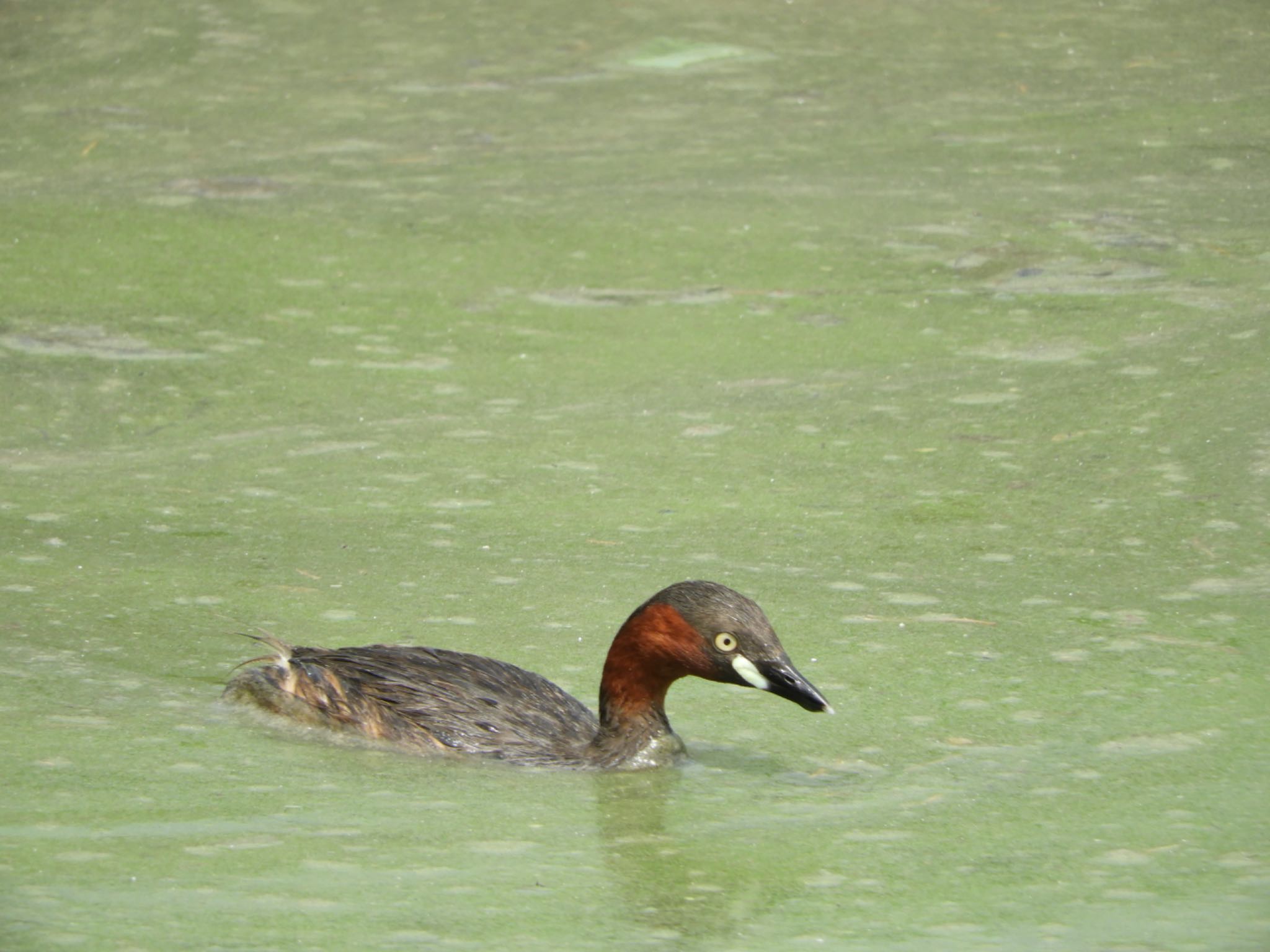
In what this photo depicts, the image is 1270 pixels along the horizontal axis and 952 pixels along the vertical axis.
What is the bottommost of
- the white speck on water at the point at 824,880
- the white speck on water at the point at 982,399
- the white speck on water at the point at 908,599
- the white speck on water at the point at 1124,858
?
the white speck on water at the point at 908,599

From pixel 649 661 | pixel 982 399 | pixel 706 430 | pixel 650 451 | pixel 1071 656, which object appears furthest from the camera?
pixel 982 399

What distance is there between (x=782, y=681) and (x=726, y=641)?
0.13 metres

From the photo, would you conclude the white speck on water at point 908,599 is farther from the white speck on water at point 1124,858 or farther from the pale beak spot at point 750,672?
the white speck on water at point 1124,858

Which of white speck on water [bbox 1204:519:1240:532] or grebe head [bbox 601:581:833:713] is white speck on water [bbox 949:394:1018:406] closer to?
white speck on water [bbox 1204:519:1240:532]

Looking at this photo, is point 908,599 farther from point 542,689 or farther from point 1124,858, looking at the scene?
point 1124,858

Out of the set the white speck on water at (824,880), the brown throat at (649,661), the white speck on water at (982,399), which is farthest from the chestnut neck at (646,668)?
the white speck on water at (982,399)

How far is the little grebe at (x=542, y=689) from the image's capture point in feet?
11.8

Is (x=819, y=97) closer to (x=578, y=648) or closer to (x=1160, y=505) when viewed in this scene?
(x=1160, y=505)

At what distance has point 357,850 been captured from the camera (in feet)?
9.98

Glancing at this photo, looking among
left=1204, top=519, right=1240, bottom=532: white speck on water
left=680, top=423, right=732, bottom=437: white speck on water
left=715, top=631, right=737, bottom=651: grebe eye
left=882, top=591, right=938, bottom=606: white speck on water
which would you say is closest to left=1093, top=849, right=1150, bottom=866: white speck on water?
left=715, top=631, right=737, bottom=651: grebe eye

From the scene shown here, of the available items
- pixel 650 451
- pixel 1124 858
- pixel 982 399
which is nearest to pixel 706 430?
pixel 650 451

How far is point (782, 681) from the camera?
355 cm

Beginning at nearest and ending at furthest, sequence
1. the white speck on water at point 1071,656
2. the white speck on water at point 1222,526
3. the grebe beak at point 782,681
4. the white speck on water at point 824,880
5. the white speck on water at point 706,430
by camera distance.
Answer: the white speck on water at point 824,880 < the grebe beak at point 782,681 < the white speck on water at point 1071,656 < the white speck on water at point 1222,526 < the white speck on water at point 706,430

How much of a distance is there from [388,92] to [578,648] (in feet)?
17.6
